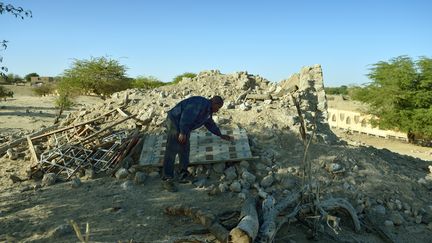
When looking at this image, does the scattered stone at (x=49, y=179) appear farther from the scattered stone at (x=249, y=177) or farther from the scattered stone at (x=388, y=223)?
the scattered stone at (x=388, y=223)

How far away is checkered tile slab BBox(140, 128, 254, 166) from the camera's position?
6312mm

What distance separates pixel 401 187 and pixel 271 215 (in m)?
3.06

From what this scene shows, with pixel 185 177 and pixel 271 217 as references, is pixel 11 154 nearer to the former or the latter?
pixel 185 177

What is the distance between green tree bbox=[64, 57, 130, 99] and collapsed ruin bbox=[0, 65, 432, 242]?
13.9 meters

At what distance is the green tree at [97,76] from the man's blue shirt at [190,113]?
1822cm

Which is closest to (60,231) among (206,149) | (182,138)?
(182,138)

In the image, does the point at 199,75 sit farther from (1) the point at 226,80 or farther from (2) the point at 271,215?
(2) the point at 271,215

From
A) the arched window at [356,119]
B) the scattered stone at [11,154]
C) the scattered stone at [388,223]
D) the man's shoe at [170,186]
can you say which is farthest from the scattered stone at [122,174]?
the arched window at [356,119]

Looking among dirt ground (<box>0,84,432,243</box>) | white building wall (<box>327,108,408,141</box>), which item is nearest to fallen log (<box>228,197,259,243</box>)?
dirt ground (<box>0,84,432,243</box>)

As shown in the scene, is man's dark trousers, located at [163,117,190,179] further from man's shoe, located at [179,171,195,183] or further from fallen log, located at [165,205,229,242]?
fallen log, located at [165,205,229,242]

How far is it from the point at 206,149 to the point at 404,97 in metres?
22.5

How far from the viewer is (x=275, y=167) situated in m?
6.25

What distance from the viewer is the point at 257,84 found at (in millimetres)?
10820

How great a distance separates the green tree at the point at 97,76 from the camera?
2272 cm
